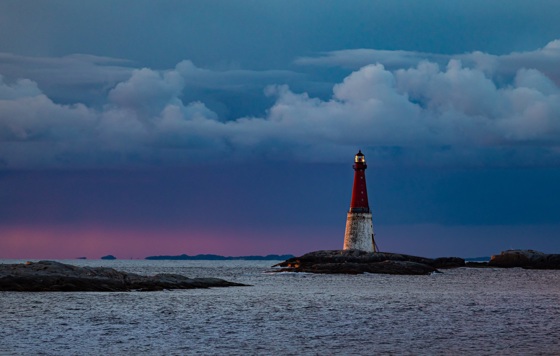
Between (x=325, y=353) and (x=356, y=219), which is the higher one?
(x=356, y=219)

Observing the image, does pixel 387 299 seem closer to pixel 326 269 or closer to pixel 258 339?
pixel 258 339

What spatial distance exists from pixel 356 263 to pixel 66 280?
4884cm

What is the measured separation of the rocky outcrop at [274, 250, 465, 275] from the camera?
317 feet

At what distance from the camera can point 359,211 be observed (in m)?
99.9

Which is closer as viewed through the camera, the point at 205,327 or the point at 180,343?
the point at 180,343

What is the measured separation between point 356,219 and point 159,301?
51580 mm

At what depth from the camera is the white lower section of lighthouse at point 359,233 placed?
10019 cm

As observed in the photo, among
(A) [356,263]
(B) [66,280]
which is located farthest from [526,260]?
(B) [66,280]

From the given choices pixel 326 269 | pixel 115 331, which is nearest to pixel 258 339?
pixel 115 331

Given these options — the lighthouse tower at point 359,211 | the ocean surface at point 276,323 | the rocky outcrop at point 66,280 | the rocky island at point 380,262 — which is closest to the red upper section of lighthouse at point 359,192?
the lighthouse tower at point 359,211

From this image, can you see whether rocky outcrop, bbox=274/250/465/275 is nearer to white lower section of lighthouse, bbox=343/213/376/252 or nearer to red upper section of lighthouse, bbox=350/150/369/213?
white lower section of lighthouse, bbox=343/213/376/252

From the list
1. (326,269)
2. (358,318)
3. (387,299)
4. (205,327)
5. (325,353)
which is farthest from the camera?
(326,269)

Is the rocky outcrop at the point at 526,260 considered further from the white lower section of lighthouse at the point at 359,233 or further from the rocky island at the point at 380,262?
the white lower section of lighthouse at the point at 359,233

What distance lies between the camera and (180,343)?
3216 cm
